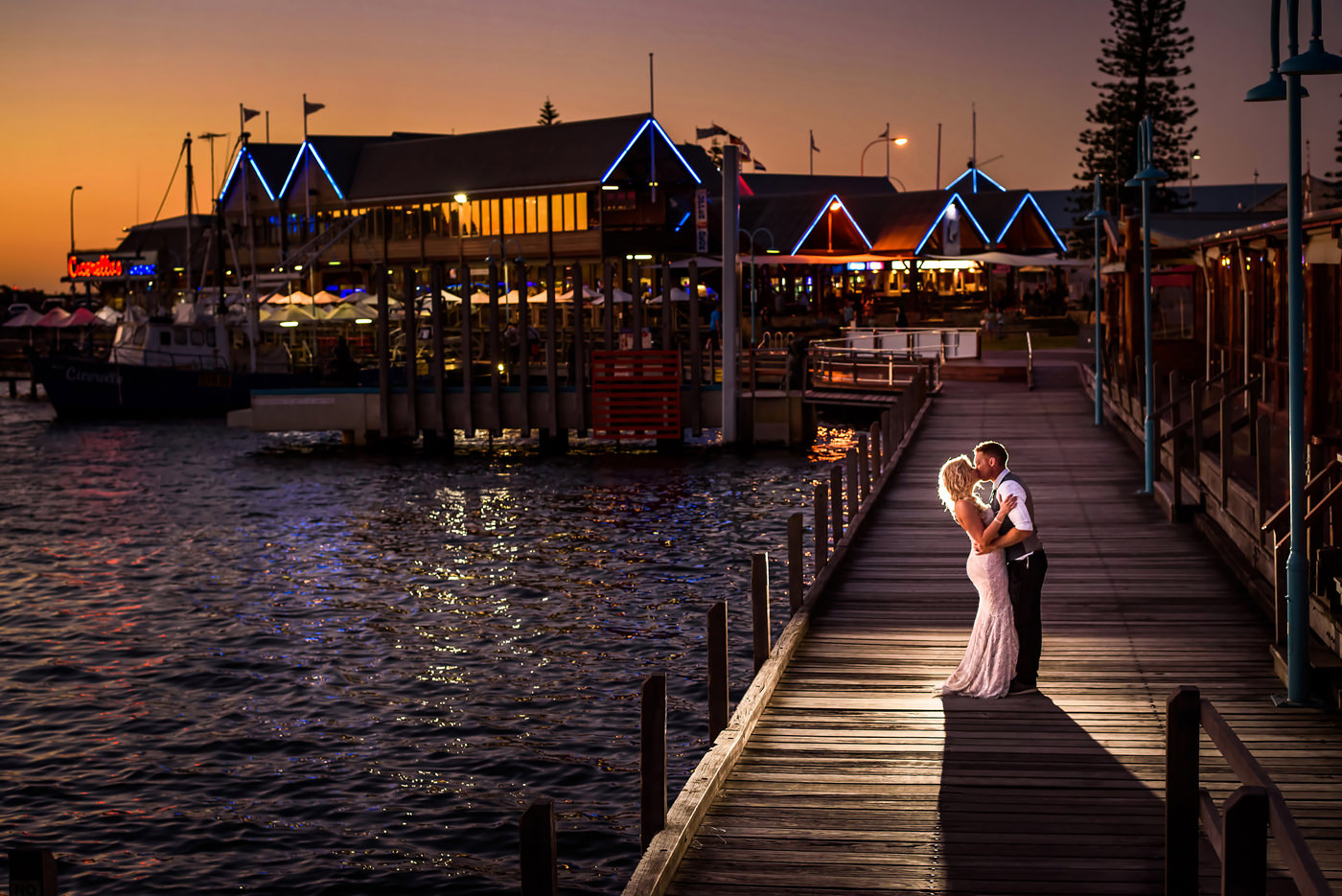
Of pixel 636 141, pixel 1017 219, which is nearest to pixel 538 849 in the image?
pixel 636 141

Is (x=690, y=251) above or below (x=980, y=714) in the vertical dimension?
above

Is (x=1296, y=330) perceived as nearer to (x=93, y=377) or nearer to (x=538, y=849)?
(x=538, y=849)

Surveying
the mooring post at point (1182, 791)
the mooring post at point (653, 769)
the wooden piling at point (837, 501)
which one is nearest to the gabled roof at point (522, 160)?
the wooden piling at point (837, 501)

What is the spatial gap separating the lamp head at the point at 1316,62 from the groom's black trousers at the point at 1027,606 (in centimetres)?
358

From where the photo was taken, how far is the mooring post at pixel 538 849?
5.80 meters

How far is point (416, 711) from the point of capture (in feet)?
49.7

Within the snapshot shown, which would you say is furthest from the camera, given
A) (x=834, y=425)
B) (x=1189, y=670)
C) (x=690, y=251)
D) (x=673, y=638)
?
(x=690, y=251)

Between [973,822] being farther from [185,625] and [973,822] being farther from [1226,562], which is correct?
[185,625]

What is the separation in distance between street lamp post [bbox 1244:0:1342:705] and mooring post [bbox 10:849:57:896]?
7864 mm

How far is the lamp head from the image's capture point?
365 inches

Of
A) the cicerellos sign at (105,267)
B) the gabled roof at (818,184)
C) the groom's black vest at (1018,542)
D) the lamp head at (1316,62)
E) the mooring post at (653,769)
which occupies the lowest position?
the mooring post at (653,769)

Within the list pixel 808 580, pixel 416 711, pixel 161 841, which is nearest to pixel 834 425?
pixel 808 580

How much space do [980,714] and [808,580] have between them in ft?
35.9

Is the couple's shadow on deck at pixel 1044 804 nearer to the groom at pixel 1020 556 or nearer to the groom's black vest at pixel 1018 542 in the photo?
the groom at pixel 1020 556
